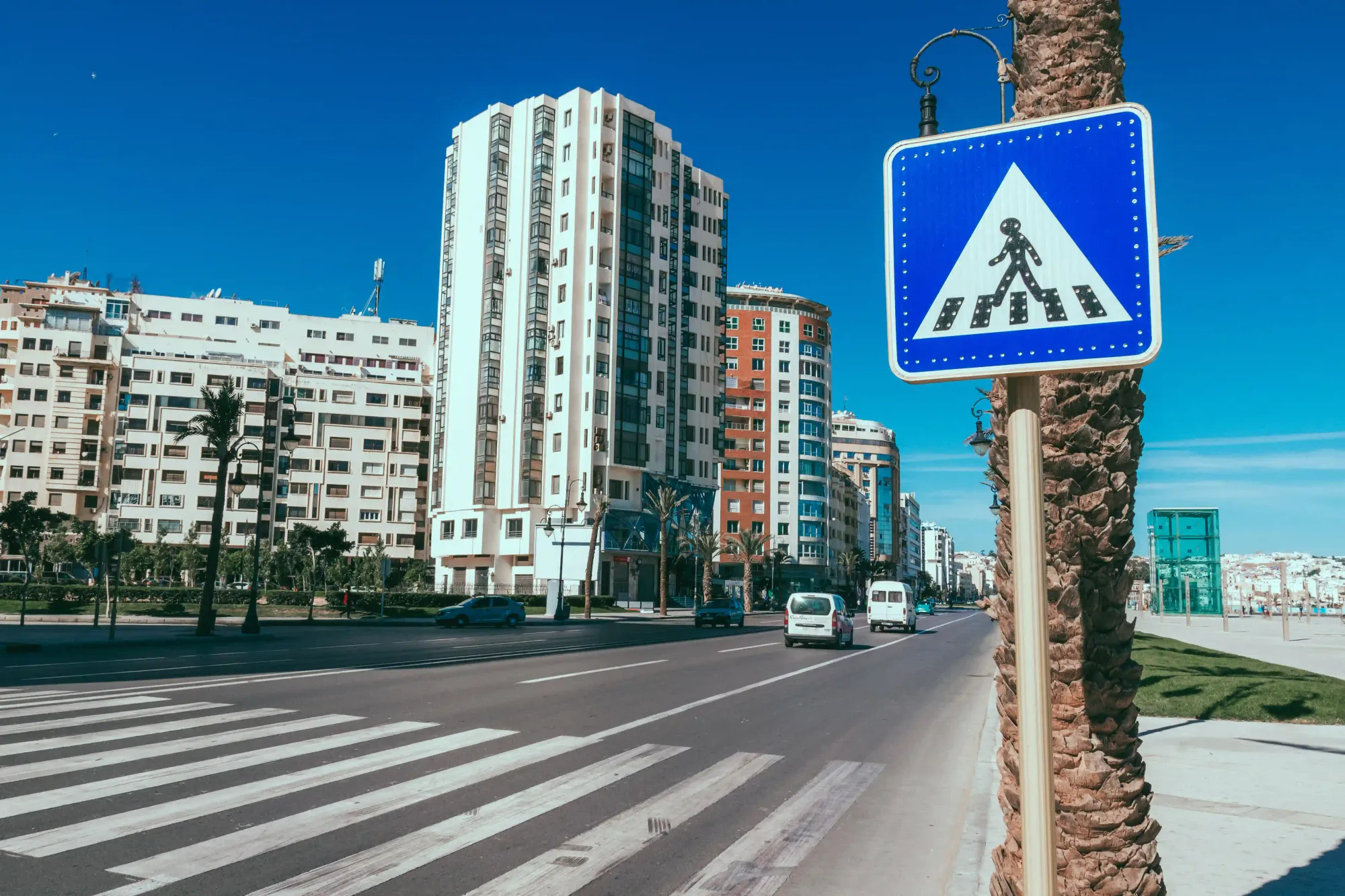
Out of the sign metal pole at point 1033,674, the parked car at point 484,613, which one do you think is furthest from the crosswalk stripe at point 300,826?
the parked car at point 484,613

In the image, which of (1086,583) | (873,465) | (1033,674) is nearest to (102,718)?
(1086,583)

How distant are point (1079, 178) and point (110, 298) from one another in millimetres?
119866

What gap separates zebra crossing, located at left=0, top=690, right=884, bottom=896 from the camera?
561 centimetres

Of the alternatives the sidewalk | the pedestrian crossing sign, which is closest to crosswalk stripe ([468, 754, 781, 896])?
the pedestrian crossing sign

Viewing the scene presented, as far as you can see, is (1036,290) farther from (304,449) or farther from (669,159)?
(304,449)

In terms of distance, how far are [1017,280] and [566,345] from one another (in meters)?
70.5

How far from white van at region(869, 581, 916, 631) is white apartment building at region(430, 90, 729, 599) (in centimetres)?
2922

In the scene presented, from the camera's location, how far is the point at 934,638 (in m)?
37.6

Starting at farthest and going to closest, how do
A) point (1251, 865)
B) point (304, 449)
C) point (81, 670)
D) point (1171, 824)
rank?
point (304, 449) < point (81, 670) < point (1171, 824) < point (1251, 865)

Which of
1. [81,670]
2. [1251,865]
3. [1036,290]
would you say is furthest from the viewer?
[81,670]

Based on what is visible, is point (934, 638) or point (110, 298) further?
point (110, 298)

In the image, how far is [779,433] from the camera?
4390 inches

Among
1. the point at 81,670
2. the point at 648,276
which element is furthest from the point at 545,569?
the point at 81,670

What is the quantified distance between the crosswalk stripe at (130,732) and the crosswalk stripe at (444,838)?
3.59m
